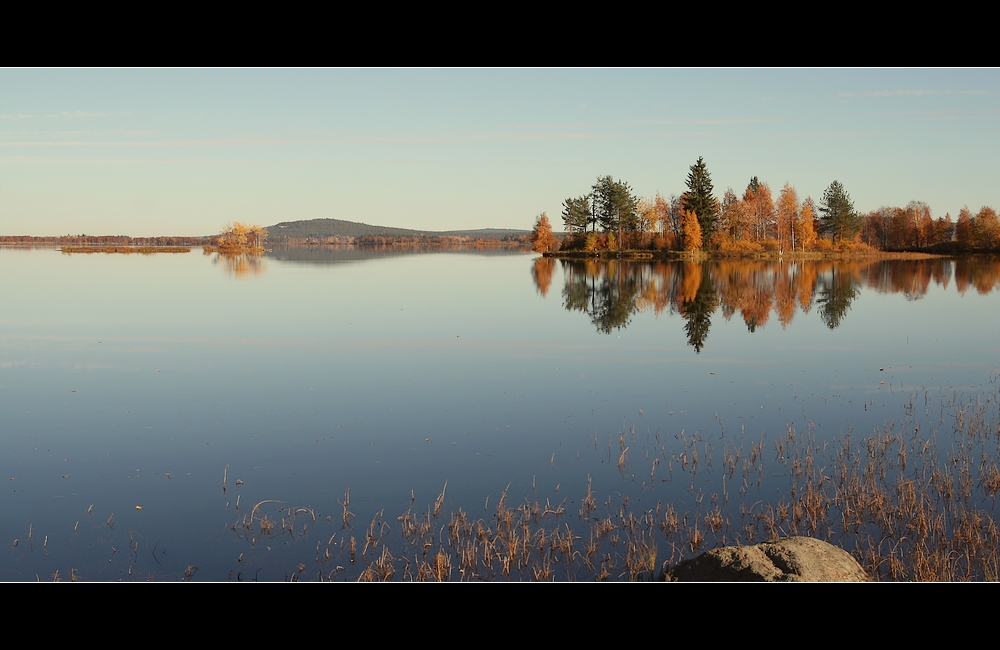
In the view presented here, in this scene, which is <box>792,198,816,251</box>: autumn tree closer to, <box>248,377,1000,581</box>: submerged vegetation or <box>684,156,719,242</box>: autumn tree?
<box>684,156,719,242</box>: autumn tree

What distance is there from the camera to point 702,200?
364 ft

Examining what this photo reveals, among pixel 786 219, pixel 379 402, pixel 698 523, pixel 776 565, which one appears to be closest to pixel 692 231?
pixel 786 219

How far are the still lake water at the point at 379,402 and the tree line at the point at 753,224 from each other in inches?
2842

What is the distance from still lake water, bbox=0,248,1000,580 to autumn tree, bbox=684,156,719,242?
7172cm

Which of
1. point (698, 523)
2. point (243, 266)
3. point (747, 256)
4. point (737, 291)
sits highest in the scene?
point (747, 256)

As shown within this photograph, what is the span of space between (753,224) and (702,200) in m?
9.62

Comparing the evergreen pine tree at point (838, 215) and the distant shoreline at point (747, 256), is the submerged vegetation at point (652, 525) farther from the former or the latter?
the evergreen pine tree at point (838, 215)

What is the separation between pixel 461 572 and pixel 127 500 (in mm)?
5735

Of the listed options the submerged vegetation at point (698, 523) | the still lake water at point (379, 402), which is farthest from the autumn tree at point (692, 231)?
the submerged vegetation at point (698, 523)

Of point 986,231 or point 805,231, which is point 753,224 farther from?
point 986,231
